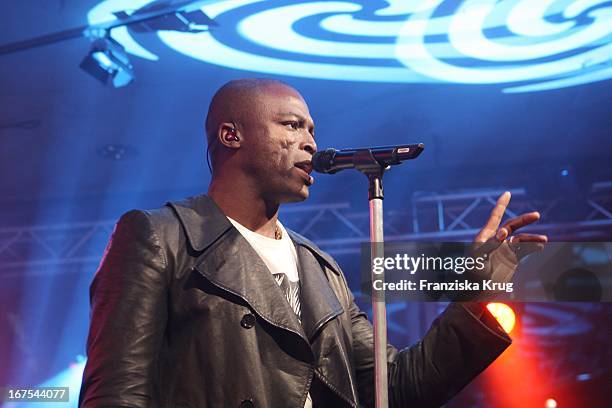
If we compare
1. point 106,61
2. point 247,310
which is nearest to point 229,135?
point 247,310

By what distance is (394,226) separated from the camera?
7.60m

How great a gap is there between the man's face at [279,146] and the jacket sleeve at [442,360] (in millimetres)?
555

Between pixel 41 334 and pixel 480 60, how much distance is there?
5784 millimetres

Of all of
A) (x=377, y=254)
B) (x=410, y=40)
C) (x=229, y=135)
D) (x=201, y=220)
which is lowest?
(x=377, y=254)

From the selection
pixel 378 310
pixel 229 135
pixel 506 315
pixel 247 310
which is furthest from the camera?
pixel 506 315

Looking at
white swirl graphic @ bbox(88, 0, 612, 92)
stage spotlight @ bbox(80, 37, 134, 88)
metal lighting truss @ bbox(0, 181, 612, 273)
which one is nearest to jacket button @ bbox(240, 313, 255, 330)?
white swirl graphic @ bbox(88, 0, 612, 92)

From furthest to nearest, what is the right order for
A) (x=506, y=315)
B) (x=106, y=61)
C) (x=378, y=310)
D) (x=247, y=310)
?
1. (x=506, y=315)
2. (x=106, y=61)
3. (x=247, y=310)
4. (x=378, y=310)

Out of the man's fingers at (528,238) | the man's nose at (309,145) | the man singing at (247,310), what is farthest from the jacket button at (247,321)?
the man's fingers at (528,238)

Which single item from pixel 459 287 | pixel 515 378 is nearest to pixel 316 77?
pixel 515 378

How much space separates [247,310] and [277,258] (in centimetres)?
30

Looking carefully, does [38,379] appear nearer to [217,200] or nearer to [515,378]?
[515,378]

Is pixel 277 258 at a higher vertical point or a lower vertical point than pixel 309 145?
lower

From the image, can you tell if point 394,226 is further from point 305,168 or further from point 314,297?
point 314,297

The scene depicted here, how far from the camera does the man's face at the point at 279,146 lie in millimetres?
2084
